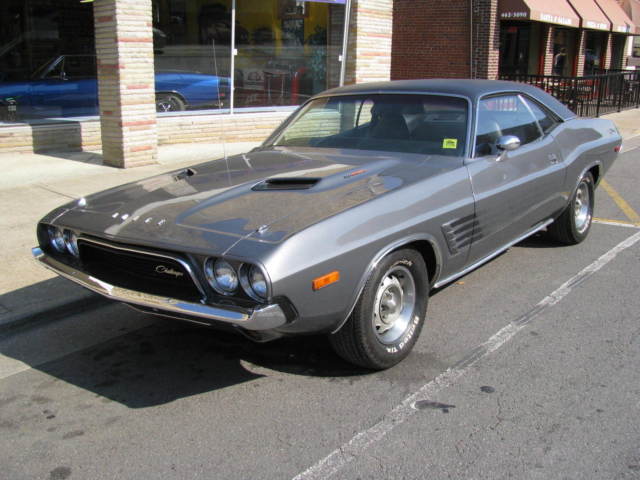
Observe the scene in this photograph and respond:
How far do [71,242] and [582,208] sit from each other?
Answer: 15.5 feet

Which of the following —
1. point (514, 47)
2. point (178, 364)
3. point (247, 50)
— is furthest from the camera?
point (514, 47)

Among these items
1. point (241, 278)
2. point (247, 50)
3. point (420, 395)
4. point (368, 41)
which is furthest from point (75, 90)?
point (420, 395)

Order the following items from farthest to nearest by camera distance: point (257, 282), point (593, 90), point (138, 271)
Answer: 1. point (593, 90)
2. point (138, 271)
3. point (257, 282)

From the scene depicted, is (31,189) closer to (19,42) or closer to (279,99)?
(19,42)

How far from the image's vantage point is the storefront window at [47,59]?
11.1m

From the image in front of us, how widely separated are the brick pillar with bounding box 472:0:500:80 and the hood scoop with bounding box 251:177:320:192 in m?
15.9

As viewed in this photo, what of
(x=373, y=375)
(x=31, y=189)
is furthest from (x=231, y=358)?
(x=31, y=189)

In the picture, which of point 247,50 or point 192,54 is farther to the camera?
point 247,50

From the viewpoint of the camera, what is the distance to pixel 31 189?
8.43 m

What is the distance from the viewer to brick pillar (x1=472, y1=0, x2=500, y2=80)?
1872 centimetres

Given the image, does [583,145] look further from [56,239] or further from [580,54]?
[580,54]

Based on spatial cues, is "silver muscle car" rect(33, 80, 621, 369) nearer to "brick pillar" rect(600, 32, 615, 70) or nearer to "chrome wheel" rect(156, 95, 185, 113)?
"chrome wheel" rect(156, 95, 185, 113)

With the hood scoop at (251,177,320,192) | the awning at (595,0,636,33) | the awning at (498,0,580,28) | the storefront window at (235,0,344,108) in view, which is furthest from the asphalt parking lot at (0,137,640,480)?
the awning at (595,0,636,33)

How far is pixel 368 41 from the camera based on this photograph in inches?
516
